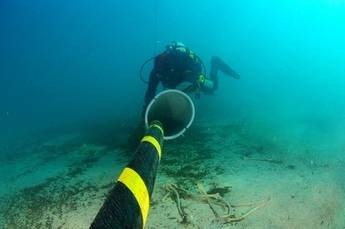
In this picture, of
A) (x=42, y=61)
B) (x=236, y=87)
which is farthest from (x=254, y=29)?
(x=236, y=87)

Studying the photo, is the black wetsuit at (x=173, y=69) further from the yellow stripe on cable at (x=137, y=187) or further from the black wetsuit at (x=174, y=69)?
the yellow stripe on cable at (x=137, y=187)

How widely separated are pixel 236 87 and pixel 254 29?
69.8 meters

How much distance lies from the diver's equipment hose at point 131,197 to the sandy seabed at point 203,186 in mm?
1334

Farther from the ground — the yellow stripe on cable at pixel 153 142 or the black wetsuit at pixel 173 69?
the yellow stripe on cable at pixel 153 142

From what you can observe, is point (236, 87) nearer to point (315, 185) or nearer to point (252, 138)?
point (252, 138)

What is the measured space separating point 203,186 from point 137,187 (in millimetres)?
2564

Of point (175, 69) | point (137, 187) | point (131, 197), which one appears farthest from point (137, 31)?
point (131, 197)

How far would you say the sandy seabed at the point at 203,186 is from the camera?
13.3 feet

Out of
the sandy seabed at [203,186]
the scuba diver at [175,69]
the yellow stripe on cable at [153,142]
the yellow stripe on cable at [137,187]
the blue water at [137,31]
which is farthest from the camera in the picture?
the blue water at [137,31]

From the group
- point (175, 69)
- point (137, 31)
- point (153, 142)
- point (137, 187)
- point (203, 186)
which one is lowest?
point (137, 31)

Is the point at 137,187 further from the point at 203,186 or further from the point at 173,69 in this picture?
the point at 173,69

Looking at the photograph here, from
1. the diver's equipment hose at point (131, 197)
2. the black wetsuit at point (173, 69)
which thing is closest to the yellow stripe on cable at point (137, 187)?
the diver's equipment hose at point (131, 197)

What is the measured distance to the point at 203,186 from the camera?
4.86 m

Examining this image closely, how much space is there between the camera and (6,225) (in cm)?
429
